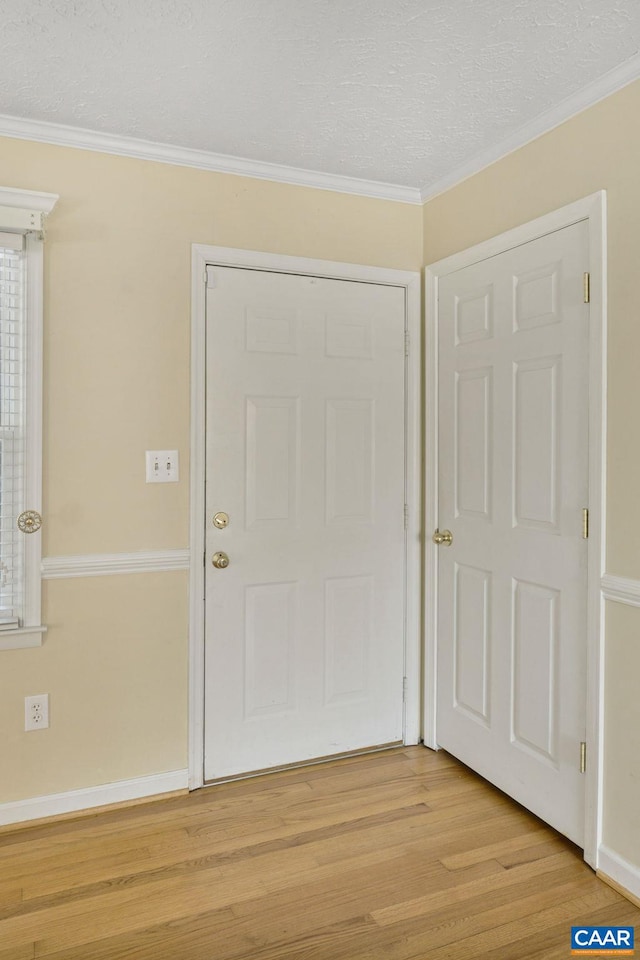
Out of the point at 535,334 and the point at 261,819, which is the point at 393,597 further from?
the point at 535,334

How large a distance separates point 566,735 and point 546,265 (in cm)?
154

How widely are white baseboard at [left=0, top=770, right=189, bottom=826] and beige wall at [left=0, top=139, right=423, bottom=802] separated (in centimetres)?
3

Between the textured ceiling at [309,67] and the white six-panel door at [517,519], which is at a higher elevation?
the textured ceiling at [309,67]

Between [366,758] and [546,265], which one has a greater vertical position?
[546,265]

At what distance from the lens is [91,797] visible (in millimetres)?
2418

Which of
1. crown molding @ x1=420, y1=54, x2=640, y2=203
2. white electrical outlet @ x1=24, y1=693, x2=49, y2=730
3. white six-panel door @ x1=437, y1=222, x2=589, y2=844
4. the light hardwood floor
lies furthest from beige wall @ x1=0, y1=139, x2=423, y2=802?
white six-panel door @ x1=437, y1=222, x2=589, y2=844

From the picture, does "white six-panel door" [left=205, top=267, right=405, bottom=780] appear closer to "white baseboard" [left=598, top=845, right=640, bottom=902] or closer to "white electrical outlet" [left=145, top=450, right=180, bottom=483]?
"white electrical outlet" [left=145, top=450, right=180, bottom=483]

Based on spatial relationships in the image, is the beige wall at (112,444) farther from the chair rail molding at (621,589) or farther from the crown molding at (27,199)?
the chair rail molding at (621,589)

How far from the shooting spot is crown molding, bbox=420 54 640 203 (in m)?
1.93

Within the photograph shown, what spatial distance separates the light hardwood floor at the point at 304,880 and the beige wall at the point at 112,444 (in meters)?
0.28

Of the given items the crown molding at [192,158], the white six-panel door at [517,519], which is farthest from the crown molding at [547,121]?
the white six-panel door at [517,519]

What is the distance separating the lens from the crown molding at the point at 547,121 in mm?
1931

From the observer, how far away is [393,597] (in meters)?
2.92

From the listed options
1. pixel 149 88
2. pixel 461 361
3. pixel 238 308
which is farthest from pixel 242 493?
pixel 149 88
